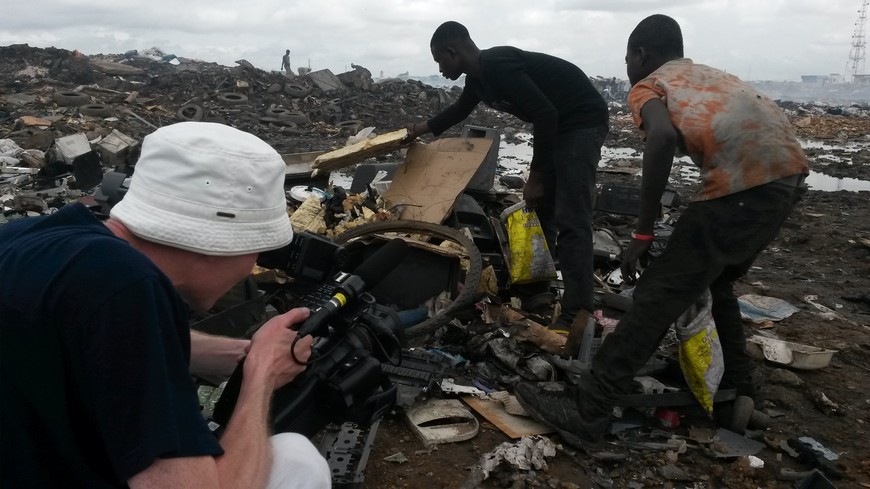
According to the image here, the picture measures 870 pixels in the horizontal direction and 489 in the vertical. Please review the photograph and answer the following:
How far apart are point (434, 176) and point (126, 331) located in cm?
447

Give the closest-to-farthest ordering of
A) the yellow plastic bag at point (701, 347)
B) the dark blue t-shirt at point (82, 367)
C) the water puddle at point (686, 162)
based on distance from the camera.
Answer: the dark blue t-shirt at point (82, 367)
the yellow plastic bag at point (701, 347)
the water puddle at point (686, 162)

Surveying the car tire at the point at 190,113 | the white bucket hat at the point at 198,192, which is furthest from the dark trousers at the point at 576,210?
the car tire at the point at 190,113

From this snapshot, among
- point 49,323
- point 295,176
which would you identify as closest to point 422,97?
point 295,176

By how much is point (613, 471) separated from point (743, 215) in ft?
4.52

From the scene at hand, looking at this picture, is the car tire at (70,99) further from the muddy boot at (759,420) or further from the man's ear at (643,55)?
the muddy boot at (759,420)

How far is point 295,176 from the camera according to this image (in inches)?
246

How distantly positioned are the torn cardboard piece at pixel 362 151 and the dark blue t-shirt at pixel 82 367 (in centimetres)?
434

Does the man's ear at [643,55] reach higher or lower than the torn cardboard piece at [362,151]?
Result: higher

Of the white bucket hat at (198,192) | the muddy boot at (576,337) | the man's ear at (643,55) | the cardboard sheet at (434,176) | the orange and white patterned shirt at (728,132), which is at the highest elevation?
the man's ear at (643,55)

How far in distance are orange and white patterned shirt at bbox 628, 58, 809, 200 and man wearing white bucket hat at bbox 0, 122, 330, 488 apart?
2170 mm

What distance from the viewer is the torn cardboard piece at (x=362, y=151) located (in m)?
5.45

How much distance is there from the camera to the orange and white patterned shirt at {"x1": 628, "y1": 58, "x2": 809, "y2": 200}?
2688 mm

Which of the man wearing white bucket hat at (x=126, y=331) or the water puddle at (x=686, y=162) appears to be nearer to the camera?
the man wearing white bucket hat at (x=126, y=331)

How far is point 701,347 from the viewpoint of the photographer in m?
3.09
